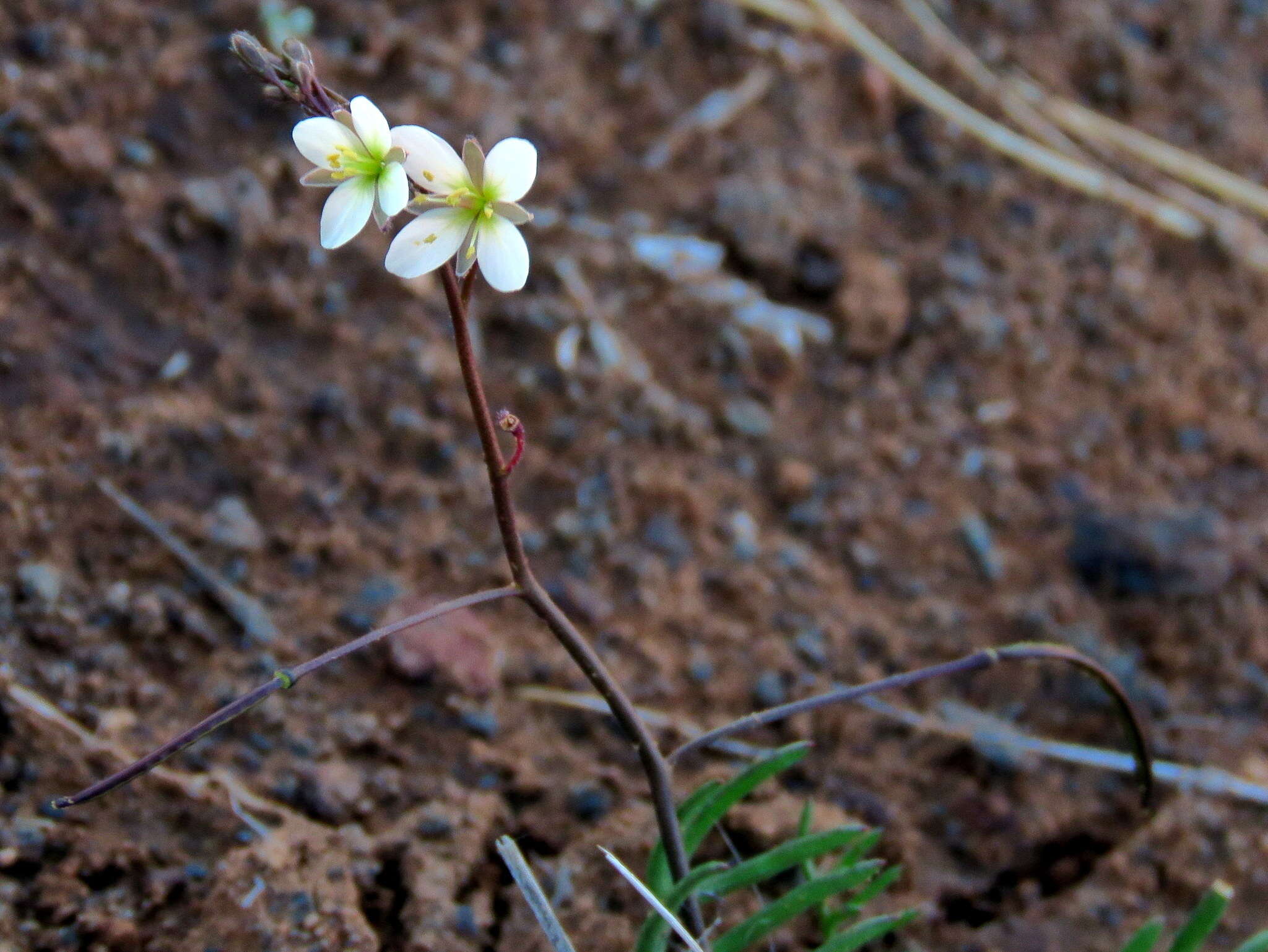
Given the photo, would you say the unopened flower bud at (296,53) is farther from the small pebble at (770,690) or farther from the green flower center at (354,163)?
the small pebble at (770,690)

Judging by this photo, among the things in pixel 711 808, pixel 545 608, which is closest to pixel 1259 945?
pixel 711 808

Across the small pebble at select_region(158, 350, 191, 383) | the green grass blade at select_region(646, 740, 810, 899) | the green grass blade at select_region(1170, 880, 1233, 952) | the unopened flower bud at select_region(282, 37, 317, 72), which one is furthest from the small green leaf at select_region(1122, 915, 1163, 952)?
the small pebble at select_region(158, 350, 191, 383)

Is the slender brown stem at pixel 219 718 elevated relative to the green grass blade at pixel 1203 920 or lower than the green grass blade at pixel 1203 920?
elevated

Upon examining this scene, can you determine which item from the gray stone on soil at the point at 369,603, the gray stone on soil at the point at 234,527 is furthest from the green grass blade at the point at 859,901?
the gray stone on soil at the point at 234,527

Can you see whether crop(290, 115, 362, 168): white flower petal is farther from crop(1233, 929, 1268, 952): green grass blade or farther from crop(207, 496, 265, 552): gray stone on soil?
crop(1233, 929, 1268, 952): green grass blade

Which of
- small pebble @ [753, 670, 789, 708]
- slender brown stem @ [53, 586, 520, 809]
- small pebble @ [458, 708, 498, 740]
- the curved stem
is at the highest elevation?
slender brown stem @ [53, 586, 520, 809]

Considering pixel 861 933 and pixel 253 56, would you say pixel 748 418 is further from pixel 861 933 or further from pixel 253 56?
pixel 253 56
